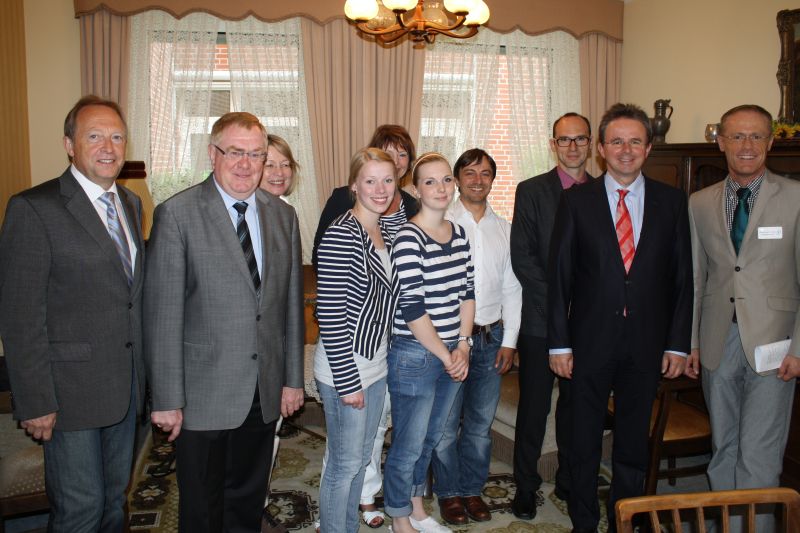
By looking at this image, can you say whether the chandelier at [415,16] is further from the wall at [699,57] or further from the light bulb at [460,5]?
the wall at [699,57]

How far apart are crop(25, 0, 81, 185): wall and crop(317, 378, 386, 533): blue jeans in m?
4.12

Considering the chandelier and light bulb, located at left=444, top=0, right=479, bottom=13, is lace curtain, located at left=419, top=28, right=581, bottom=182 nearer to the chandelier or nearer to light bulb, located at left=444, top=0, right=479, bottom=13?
the chandelier

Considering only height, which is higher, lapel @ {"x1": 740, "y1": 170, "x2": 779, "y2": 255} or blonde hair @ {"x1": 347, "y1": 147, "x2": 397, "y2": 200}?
blonde hair @ {"x1": 347, "y1": 147, "x2": 397, "y2": 200}

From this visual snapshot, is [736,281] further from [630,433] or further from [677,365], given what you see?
[630,433]

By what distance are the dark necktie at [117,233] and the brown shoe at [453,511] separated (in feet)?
5.88

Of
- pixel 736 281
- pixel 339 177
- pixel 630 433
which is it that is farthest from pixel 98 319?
pixel 339 177

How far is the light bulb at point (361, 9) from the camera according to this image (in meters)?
3.69

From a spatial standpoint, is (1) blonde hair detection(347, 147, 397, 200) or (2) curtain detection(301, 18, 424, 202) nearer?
(1) blonde hair detection(347, 147, 397, 200)

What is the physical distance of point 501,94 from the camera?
611cm

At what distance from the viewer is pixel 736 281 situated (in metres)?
2.56

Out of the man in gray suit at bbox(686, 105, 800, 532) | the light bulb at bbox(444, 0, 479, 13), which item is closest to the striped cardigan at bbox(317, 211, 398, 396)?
the man in gray suit at bbox(686, 105, 800, 532)

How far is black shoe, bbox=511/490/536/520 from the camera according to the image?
118 inches

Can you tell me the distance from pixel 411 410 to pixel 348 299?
Result: 56 centimetres

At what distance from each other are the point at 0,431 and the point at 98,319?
134 centimetres
